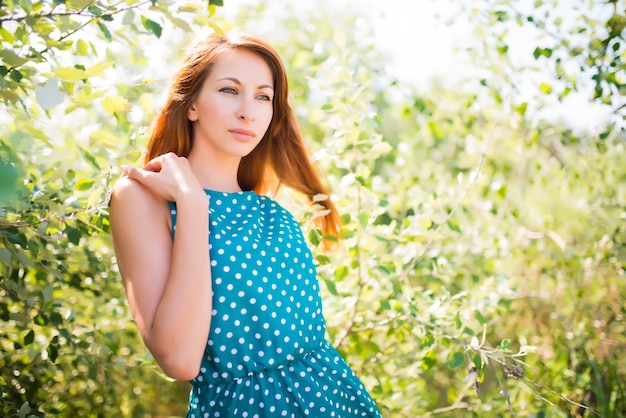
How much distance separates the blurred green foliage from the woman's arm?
0.38 ft

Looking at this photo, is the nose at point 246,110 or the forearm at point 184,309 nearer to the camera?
the forearm at point 184,309

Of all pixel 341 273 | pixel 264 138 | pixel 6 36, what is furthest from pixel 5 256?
pixel 341 273

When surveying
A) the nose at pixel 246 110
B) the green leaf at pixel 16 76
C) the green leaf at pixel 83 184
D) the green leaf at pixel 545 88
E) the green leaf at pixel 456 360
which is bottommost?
the green leaf at pixel 456 360

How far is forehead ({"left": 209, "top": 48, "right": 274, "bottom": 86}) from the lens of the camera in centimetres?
174

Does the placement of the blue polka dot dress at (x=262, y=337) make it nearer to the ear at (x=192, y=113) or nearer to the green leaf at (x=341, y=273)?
the ear at (x=192, y=113)

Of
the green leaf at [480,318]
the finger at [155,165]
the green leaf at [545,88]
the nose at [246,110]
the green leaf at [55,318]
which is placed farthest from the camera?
the green leaf at [545,88]

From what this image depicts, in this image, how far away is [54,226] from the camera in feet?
5.55

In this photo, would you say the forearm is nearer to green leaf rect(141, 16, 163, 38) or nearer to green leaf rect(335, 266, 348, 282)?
green leaf rect(141, 16, 163, 38)

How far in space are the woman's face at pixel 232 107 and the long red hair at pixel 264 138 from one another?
1.3 inches

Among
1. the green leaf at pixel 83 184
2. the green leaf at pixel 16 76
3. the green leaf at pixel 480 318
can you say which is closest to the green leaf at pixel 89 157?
the green leaf at pixel 83 184

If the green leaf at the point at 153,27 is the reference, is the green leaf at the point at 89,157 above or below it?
below

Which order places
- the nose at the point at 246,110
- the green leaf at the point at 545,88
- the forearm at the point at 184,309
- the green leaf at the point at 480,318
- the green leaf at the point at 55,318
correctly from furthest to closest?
the green leaf at the point at 545,88 < the green leaf at the point at 480,318 < the green leaf at the point at 55,318 < the nose at the point at 246,110 < the forearm at the point at 184,309

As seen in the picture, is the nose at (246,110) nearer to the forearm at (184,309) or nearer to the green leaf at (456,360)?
the forearm at (184,309)

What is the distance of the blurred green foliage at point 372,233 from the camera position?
1.62 m
